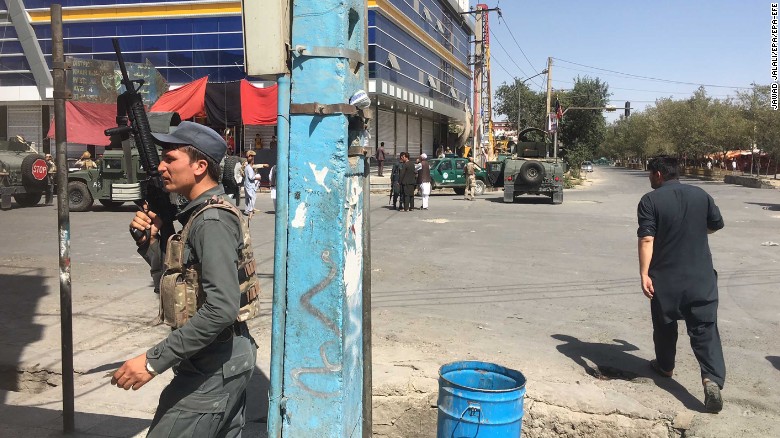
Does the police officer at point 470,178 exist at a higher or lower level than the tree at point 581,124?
lower

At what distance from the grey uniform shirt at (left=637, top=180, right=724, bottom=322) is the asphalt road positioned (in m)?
0.70

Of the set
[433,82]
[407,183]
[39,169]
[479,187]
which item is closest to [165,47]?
[39,169]

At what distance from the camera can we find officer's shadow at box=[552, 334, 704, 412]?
4805 mm

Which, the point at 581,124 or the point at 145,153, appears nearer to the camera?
the point at 145,153

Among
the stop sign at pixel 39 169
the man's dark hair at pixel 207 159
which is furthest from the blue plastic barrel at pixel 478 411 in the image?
the stop sign at pixel 39 169

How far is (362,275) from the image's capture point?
10.2ft

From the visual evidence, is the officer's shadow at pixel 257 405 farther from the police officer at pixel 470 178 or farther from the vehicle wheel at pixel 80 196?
the police officer at pixel 470 178

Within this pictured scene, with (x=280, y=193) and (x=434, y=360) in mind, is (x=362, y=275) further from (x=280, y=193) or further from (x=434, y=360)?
(x=434, y=360)

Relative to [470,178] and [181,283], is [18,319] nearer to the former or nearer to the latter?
[181,283]

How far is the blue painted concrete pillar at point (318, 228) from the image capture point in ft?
9.20

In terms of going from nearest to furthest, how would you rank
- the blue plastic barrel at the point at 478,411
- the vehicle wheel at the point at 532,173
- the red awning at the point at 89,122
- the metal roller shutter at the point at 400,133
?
the blue plastic barrel at the point at 478,411, the red awning at the point at 89,122, the vehicle wheel at the point at 532,173, the metal roller shutter at the point at 400,133

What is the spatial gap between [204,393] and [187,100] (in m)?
22.7

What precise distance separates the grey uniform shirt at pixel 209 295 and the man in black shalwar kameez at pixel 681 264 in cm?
344

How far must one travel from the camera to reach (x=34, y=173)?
18344 mm
